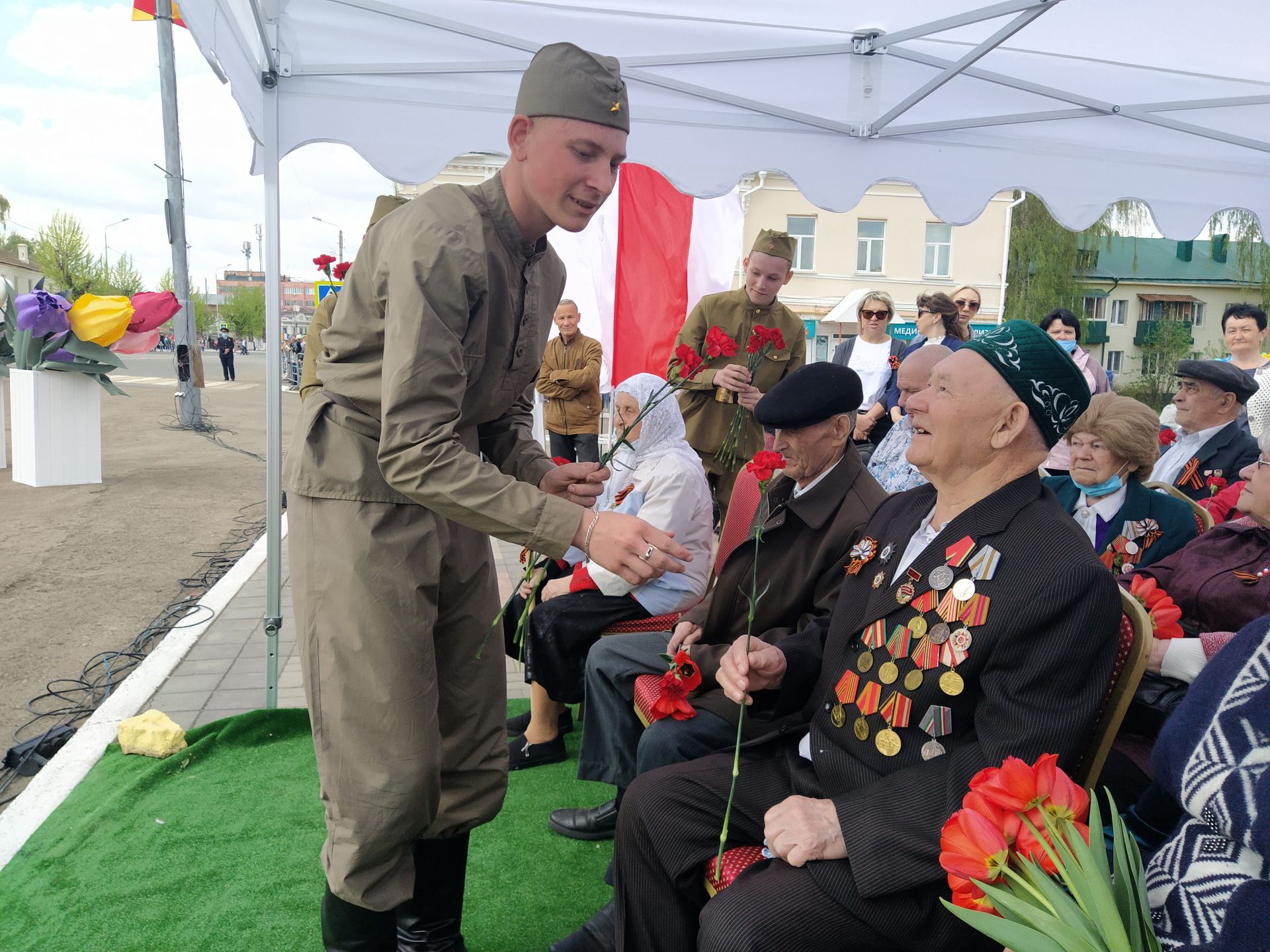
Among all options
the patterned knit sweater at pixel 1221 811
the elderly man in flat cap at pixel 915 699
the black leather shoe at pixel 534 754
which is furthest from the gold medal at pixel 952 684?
the black leather shoe at pixel 534 754

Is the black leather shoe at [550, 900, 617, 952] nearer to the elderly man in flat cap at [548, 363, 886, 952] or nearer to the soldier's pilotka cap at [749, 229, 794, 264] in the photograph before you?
the elderly man in flat cap at [548, 363, 886, 952]

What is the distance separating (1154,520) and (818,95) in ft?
8.19

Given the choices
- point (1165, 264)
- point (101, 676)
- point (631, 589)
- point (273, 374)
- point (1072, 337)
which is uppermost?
point (1165, 264)

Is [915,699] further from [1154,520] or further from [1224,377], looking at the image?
[1224,377]

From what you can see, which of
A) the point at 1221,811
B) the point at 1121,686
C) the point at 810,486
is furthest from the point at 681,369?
the point at 1221,811

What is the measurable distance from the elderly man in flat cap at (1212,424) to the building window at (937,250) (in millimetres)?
28551

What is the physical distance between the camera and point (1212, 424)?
4.09 meters

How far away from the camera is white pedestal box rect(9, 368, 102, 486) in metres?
9.36

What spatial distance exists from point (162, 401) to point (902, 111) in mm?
23992

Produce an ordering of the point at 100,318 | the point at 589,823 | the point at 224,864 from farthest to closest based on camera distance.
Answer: the point at 100,318
the point at 589,823
the point at 224,864

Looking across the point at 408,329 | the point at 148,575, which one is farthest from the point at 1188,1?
the point at 148,575

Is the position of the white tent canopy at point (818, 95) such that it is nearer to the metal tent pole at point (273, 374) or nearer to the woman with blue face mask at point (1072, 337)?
the metal tent pole at point (273, 374)

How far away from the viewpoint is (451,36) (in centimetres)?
375

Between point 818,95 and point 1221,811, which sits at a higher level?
point 818,95
